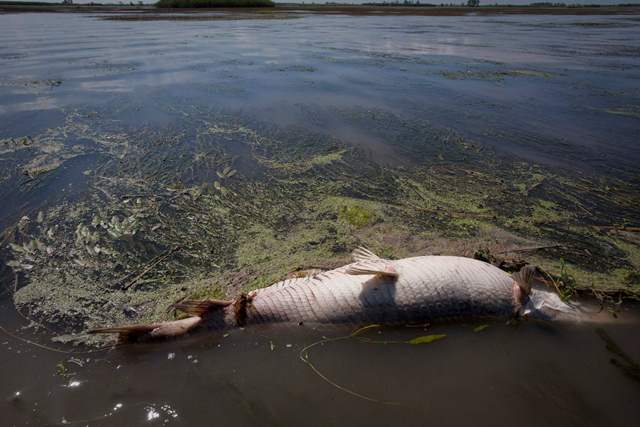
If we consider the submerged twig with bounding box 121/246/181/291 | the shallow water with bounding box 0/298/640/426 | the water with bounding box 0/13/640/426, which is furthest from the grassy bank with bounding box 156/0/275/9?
the shallow water with bounding box 0/298/640/426

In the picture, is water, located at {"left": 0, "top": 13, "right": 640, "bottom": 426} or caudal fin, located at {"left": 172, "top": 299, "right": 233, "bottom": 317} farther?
caudal fin, located at {"left": 172, "top": 299, "right": 233, "bottom": 317}

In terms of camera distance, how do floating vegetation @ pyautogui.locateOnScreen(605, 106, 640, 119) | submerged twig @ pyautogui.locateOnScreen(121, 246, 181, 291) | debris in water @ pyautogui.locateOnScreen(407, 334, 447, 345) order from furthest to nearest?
floating vegetation @ pyautogui.locateOnScreen(605, 106, 640, 119) < submerged twig @ pyautogui.locateOnScreen(121, 246, 181, 291) < debris in water @ pyautogui.locateOnScreen(407, 334, 447, 345)

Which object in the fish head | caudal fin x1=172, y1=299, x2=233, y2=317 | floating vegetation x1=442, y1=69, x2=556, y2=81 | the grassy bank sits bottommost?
the fish head

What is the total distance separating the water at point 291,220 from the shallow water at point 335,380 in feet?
0.04

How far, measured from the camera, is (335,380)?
8.93 ft

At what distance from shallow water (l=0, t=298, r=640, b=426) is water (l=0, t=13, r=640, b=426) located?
0.01m

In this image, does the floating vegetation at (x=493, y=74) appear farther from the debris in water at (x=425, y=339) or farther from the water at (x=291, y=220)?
the debris in water at (x=425, y=339)

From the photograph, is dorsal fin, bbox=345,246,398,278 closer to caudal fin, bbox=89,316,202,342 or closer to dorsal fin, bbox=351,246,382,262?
dorsal fin, bbox=351,246,382,262

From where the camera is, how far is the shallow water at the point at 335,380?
8.02 ft

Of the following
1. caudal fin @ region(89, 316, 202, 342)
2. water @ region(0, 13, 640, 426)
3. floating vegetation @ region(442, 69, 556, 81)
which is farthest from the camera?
floating vegetation @ region(442, 69, 556, 81)

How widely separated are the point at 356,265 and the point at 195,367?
1564 mm

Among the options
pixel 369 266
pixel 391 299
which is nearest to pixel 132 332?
pixel 369 266

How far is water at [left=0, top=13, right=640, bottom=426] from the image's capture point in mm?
2580

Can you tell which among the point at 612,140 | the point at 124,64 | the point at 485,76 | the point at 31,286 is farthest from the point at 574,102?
the point at 124,64
